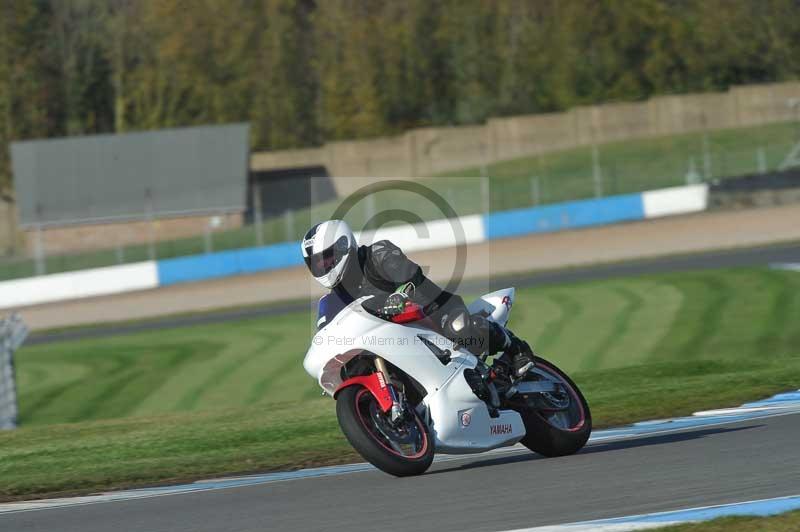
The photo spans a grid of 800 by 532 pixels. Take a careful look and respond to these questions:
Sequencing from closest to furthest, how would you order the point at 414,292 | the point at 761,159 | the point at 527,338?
the point at 414,292 < the point at 527,338 < the point at 761,159

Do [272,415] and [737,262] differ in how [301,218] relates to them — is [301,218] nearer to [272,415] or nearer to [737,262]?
[737,262]

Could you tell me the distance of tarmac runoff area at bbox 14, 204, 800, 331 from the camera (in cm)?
2998

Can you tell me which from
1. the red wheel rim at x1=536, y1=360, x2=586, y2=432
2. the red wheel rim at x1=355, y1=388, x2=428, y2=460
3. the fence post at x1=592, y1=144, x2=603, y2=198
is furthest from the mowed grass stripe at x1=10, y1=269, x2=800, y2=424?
the fence post at x1=592, y1=144, x2=603, y2=198

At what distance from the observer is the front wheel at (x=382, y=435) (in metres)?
6.89

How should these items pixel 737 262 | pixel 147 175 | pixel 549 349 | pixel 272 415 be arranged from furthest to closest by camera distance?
1. pixel 147 175
2. pixel 737 262
3. pixel 549 349
4. pixel 272 415

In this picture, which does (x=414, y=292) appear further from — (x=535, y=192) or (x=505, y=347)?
(x=535, y=192)

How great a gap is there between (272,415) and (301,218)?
23333mm

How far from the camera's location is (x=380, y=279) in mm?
7305

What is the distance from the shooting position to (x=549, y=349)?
672 inches

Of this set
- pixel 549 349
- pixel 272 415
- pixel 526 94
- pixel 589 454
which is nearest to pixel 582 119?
pixel 526 94

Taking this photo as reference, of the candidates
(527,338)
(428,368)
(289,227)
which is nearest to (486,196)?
(289,227)

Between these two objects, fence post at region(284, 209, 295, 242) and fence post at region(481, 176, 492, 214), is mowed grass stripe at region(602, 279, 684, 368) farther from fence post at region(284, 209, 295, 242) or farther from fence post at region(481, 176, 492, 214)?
fence post at region(284, 209, 295, 242)

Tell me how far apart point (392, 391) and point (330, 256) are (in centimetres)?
93

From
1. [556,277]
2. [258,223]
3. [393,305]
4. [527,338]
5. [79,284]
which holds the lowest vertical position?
[79,284]
